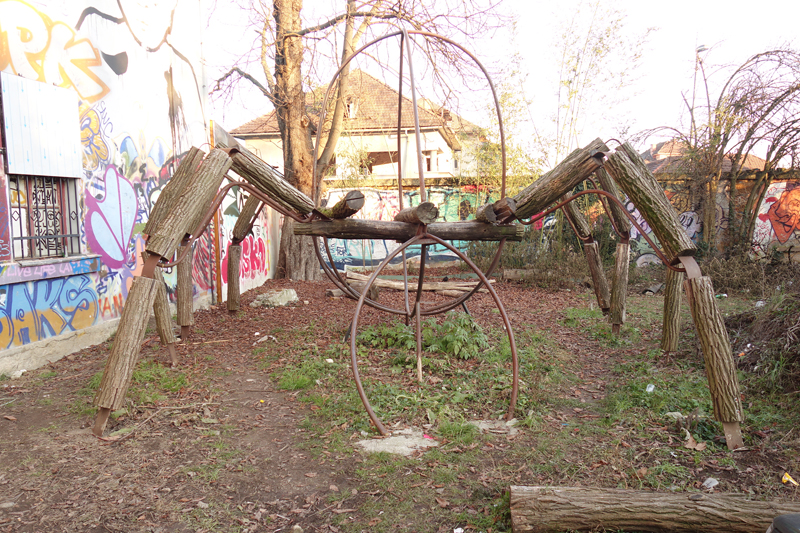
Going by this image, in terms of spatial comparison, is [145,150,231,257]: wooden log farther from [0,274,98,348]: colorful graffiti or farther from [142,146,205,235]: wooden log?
[0,274,98,348]: colorful graffiti

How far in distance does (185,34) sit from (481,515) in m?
9.40

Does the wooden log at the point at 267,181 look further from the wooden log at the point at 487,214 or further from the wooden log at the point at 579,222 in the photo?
the wooden log at the point at 579,222

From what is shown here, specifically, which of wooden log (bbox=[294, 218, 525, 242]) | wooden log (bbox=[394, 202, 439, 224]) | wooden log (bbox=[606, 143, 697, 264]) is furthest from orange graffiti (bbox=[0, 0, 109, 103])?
wooden log (bbox=[606, 143, 697, 264])

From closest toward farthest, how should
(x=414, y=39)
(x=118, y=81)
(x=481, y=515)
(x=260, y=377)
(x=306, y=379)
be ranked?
(x=481, y=515)
(x=306, y=379)
(x=260, y=377)
(x=118, y=81)
(x=414, y=39)

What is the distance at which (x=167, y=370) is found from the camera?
526 centimetres

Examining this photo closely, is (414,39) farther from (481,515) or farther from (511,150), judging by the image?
(481,515)

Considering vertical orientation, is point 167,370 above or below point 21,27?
below

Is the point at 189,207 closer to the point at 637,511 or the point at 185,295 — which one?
the point at 185,295

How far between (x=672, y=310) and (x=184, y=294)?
18.6 feet

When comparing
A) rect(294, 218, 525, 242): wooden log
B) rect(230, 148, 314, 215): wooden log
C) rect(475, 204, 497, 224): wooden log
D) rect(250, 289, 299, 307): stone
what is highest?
rect(230, 148, 314, 215): wooden log

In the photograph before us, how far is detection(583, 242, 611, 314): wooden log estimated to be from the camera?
6453 mm

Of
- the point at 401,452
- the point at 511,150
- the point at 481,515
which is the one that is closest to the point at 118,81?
the point at 401,452

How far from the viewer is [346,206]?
4.61 m

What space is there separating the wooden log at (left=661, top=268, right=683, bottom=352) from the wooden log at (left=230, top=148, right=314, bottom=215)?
391cm
